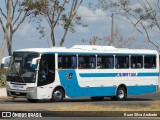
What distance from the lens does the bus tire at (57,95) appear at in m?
27.6

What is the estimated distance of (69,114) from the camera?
1781 cm

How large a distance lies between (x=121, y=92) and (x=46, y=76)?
19.2 feet

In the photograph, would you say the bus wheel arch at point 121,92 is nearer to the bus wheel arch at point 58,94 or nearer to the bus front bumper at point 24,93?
the bus wheel arch at point 58,94

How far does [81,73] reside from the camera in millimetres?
28750

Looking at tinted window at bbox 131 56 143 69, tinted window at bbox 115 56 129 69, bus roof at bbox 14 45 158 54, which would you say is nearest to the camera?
bus roof at bbox 14 45 158 54

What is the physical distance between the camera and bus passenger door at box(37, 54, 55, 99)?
26938mm

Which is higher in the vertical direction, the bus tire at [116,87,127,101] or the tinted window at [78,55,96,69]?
the tinted window at [78,55,96,69]

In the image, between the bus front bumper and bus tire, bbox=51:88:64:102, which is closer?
the bus front bumper

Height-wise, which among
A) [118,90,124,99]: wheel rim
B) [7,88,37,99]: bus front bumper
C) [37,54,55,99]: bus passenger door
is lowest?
[118,90,124,99]: wheel rim

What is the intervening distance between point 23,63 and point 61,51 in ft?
7.30

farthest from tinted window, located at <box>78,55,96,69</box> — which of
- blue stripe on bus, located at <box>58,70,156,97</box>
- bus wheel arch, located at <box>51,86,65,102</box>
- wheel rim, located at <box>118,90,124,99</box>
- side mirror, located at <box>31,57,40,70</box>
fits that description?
side mirror, located at <box>31,57,40,70</box>

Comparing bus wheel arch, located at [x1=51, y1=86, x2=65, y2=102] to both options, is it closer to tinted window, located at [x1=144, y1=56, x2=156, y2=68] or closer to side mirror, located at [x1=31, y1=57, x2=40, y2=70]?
side mirror, located at [x1=31, y1=57, x2=40, y2=70]

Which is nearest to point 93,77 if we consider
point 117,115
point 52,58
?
point 52,58

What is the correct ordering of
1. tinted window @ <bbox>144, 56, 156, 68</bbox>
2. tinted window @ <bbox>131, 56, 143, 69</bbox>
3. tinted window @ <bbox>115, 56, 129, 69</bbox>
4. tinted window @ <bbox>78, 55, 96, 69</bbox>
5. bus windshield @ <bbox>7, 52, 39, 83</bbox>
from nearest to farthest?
bus windshield @ <bbox>7, 52, 39, 83</bbox> < tinted window @ <bbox>78, 55, 96, 69</bbox> < tinted window @ <bbox>115, 56, 129, 69</bbox> < tinted window @ <bbox>131, 56, 143, 69</bbox> < tinted window @ <bbox>144, 56, 156, 68</bbox>
